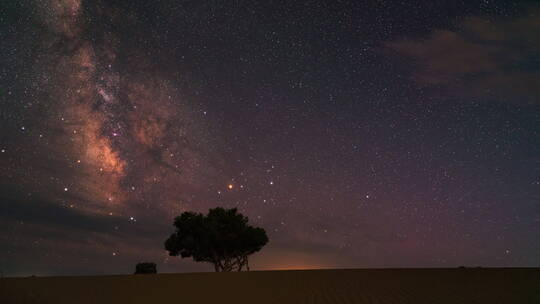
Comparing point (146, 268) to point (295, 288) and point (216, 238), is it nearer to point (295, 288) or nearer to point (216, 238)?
point (216, 238)

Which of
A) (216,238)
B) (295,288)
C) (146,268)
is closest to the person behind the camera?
(295,288)

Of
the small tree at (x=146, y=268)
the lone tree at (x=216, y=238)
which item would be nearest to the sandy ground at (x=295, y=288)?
the lone tree at (x=216, y=238)

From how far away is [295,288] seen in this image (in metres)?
21.7

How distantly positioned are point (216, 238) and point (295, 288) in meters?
27.8

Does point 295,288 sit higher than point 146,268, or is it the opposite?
point 146,268

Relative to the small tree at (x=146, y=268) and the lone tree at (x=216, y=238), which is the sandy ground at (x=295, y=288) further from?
the small tree at (x=146, y=268)

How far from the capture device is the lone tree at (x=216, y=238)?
48.9 meters

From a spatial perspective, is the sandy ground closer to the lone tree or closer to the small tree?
the lone tree

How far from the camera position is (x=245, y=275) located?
27.6 metres

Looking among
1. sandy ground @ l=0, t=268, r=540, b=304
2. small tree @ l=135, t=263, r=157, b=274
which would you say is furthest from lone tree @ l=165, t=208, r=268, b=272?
sandy ground @ l=0, t=268, r=540, b=304

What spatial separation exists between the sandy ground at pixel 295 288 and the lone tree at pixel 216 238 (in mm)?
21239

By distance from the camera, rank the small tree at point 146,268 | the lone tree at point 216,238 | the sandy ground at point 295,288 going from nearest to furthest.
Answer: the sandy ground at point 295,288 < the lone tree at point 216,238 < the small tree at point 146,268

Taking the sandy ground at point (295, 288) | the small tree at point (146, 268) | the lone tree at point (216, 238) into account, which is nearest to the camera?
the sandy ground at point (295, 288)

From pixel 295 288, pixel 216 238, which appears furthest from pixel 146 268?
pixel 295 288
